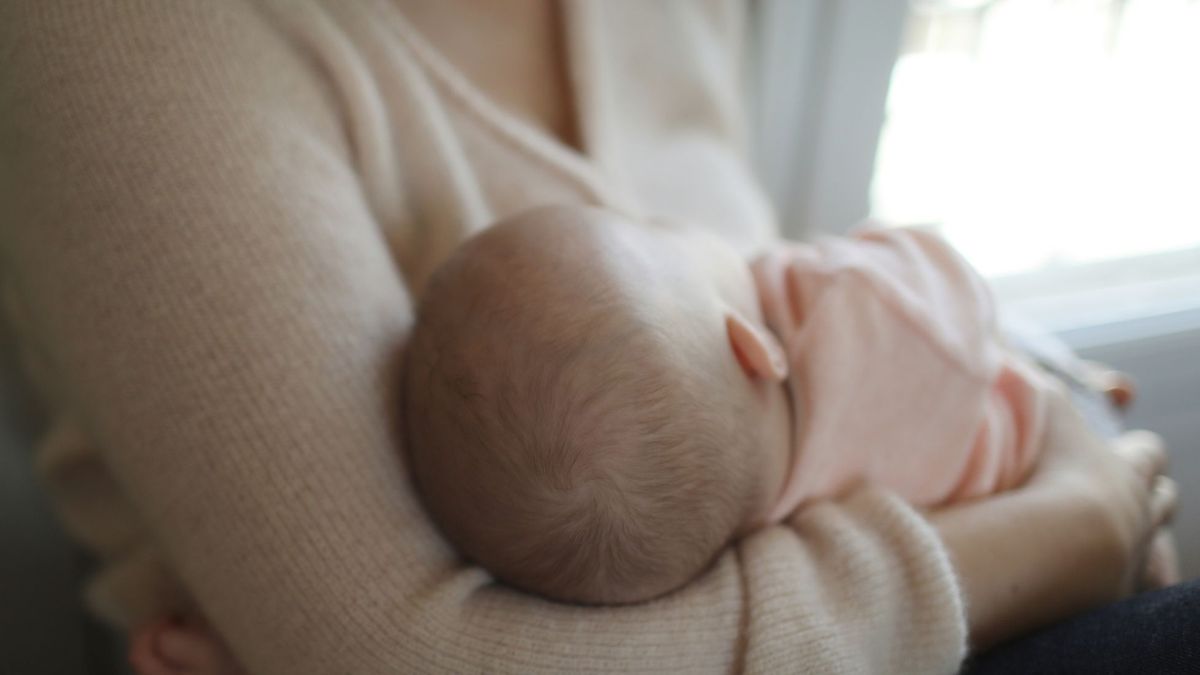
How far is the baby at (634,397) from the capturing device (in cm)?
51

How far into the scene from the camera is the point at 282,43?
604mm

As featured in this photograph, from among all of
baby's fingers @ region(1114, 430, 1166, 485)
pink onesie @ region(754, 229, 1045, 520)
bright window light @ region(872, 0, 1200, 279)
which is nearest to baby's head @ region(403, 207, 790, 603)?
pink onesie @ region(754, 229, 1045, 520)

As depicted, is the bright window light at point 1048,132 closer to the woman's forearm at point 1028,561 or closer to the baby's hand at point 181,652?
the woman's forearm at point 1028,561

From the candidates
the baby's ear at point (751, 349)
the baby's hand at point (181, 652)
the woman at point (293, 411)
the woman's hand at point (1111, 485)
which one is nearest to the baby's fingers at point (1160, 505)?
the woman's hand at point (1111, 485)

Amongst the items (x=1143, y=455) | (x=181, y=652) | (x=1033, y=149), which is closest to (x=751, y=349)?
(x=1143, y=455)

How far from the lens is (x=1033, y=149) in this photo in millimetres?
1274

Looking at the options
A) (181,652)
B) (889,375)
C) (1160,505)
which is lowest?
(181,652)

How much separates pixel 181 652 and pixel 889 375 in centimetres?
73

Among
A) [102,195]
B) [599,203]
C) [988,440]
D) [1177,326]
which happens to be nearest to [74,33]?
[102,195]

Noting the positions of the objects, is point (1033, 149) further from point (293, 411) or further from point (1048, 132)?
point (293, 411)

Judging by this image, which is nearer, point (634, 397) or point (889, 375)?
point (634, 397)

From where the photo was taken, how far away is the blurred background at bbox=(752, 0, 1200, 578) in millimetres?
1119

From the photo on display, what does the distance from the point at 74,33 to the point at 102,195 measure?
0.37 ft

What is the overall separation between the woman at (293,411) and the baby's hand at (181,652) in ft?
0.57
